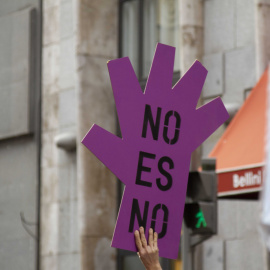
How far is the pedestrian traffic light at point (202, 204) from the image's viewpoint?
10.8 meters

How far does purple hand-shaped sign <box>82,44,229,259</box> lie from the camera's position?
5.74m

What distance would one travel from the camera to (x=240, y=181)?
11.5 metres

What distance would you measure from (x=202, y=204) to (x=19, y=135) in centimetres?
927

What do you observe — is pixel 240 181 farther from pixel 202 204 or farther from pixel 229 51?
pixel 229 51

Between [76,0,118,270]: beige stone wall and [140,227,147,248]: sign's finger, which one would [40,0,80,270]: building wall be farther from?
[140,227,147,248]: sign's finger

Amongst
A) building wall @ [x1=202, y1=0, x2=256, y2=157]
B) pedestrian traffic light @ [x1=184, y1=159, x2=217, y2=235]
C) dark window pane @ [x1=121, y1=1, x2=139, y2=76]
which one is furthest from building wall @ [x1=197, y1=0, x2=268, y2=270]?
pedestrian traffic light @ [x1=184, y1=159, x2=217, y2=235]

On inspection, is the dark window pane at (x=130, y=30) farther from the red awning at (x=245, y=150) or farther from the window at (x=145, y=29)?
the red awning at (x=245, y=150)

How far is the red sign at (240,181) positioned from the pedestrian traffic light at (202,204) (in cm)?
62

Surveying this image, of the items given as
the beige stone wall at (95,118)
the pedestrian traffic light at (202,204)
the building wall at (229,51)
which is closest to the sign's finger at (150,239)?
the pedestrian traffic light at (202,204)

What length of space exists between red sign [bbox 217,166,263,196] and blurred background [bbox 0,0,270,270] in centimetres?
1

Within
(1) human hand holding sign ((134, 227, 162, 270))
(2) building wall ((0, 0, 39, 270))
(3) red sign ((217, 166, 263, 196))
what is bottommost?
(1) human hand holding sign ((134, 227, 162, 270))

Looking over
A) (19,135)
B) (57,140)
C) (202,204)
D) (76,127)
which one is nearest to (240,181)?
(202,204)

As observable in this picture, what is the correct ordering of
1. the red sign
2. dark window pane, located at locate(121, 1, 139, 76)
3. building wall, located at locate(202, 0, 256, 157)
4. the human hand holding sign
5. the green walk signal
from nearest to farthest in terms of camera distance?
the human hand holding sign
the green walk signal
the red sign
building wall, located at locate(202, 0, 256, 157)
dark window pane, located at locate(121, 1, 139, 76)

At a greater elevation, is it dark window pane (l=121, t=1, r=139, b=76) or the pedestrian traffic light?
dark window pane (l=121, t=1, r=139, b=76)
